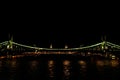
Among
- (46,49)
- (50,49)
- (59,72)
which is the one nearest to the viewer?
(59,72)

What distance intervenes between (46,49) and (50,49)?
1.35m

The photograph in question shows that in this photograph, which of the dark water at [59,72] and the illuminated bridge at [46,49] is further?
the illuminated bridge at [46,49]

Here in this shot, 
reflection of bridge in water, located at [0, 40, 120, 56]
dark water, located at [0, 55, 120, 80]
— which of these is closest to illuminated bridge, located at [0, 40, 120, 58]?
reflection of bridge in water, located at [0, 40, 120, 56]

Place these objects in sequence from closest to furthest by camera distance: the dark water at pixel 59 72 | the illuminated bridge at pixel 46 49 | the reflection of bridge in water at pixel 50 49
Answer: the dark water at pixel 59 72, the reflection of bridge in water at pixel 50 49, the illuminated bridge at pixel 46 49

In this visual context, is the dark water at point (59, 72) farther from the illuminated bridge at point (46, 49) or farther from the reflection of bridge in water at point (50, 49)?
the illuminated bridge at point (46, 49)

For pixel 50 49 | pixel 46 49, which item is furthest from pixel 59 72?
pixel 50 49

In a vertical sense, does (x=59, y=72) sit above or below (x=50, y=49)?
below

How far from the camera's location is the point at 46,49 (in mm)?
112438

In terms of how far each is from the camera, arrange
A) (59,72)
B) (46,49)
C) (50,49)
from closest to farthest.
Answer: (59,72) < (46,49) < (50,49)

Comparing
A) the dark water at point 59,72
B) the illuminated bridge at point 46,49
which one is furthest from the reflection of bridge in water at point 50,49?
the dark water at point 59,72

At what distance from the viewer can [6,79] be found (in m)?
34.2

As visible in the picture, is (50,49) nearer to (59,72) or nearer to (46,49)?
(46,49)

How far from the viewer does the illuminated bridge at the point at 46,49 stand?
9756 centimetres

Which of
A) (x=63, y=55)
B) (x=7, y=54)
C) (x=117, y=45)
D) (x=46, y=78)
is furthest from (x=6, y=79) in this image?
(x=63, y=55)
